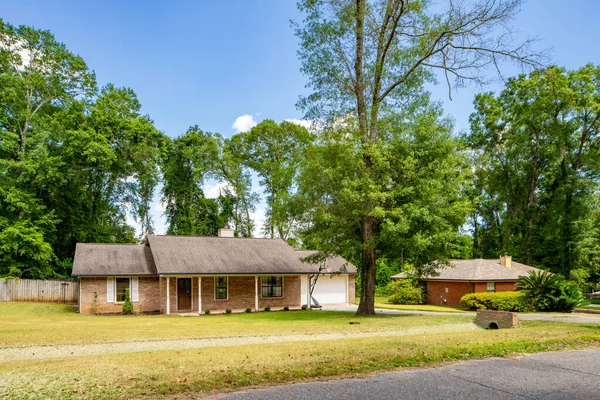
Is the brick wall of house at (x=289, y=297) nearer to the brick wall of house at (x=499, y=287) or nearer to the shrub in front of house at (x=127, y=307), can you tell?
the shrub in front of house at (x=127, y=307)

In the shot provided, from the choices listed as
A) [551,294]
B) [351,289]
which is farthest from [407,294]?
[551,294]

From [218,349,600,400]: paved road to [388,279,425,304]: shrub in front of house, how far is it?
23343mm

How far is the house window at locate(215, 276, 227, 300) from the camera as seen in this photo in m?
24.0

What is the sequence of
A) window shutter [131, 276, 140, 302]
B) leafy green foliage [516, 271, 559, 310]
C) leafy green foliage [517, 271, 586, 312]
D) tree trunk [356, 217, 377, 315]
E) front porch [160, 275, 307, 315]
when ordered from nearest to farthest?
tree trunk [356, 217, 377, 315], leafy green foliage [517, 271, 586, 312], leafy green foliage [516, 271, 559, 310], window shutter [131, 276, 140, 302], front porch [160, 275, 307, 315]

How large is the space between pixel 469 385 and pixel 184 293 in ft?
64.8

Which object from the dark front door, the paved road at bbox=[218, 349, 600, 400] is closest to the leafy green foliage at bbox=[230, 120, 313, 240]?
the dark front door

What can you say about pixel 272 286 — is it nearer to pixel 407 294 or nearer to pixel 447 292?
pixel 407 294

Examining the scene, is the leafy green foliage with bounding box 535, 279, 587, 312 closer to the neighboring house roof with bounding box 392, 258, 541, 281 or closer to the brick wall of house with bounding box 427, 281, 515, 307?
the neighboring house roof with bounding box 392, 258, 541, 281

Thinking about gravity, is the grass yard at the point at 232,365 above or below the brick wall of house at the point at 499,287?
above

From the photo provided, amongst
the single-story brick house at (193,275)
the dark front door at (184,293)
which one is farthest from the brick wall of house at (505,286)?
the dark front door at (184,293)

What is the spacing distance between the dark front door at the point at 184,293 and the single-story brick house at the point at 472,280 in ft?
48.2

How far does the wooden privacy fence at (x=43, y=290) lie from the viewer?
25469mm

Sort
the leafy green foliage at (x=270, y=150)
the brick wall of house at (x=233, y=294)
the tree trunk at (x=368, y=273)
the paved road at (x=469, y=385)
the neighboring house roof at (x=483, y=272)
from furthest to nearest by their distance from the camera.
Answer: the leafy green foliage at (x=270, y=150)
the neighboring house roof at (x=483, y=272)
the brick wall of house at (x=233, y=294)
the tree trunk at (x=368, y=273)
the paved road at (x=469, y=385)

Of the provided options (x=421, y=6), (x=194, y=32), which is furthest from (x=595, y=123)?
(x=194, y=32)
